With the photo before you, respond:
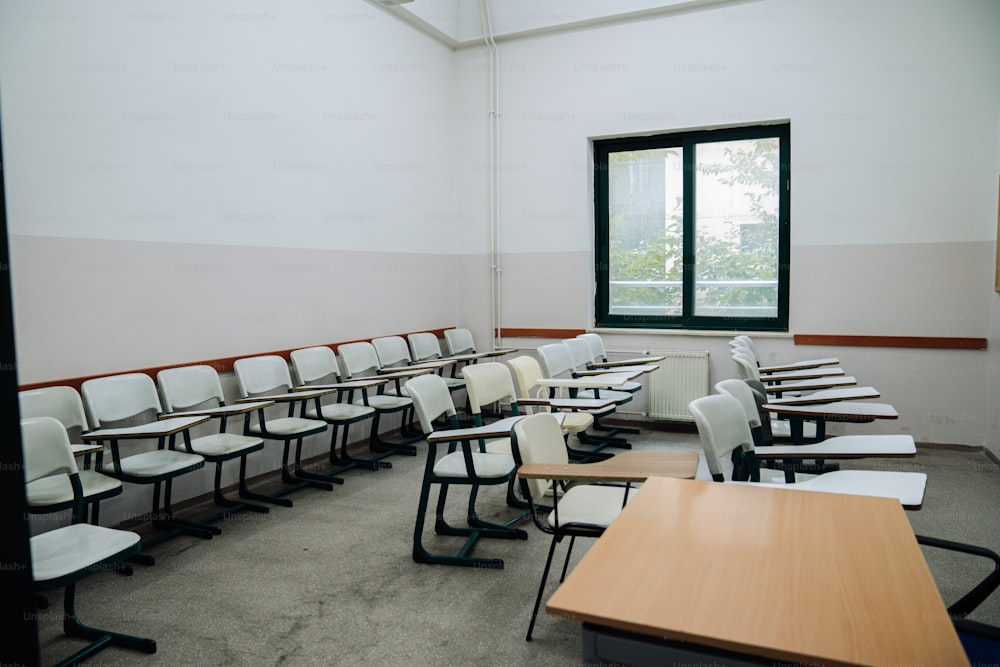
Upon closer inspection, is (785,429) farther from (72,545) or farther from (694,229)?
(72,545)

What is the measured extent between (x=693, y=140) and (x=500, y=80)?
2088 millimetres

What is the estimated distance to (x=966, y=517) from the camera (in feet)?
12.7

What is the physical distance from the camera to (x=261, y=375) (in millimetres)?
4590

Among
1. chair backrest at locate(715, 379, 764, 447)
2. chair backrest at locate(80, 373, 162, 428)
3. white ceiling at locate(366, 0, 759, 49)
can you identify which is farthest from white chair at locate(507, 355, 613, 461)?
white ceiling at locate(366, 0, 759, 49)

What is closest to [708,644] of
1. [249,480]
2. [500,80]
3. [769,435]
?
[769,435]

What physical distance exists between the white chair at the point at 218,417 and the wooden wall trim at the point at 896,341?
4.55 meters

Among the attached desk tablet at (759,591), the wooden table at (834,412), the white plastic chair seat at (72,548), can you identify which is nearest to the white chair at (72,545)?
the white plastic chair seat at (72,548)

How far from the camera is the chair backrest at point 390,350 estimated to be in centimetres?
580

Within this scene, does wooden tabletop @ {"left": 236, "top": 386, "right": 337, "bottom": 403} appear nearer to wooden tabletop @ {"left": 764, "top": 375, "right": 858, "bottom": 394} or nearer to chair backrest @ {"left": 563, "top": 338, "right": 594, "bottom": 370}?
chair backrest @ {"left": 563, "top": 338, "right": 594, "bottom": 370}

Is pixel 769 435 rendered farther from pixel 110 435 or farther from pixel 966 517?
pixel 110 435

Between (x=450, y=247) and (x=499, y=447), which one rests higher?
(x=450, y=247)

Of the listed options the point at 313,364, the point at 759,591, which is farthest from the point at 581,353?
the point at 759,591

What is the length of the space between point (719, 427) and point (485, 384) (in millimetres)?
1537

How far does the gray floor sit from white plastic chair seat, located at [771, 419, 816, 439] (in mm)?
716
